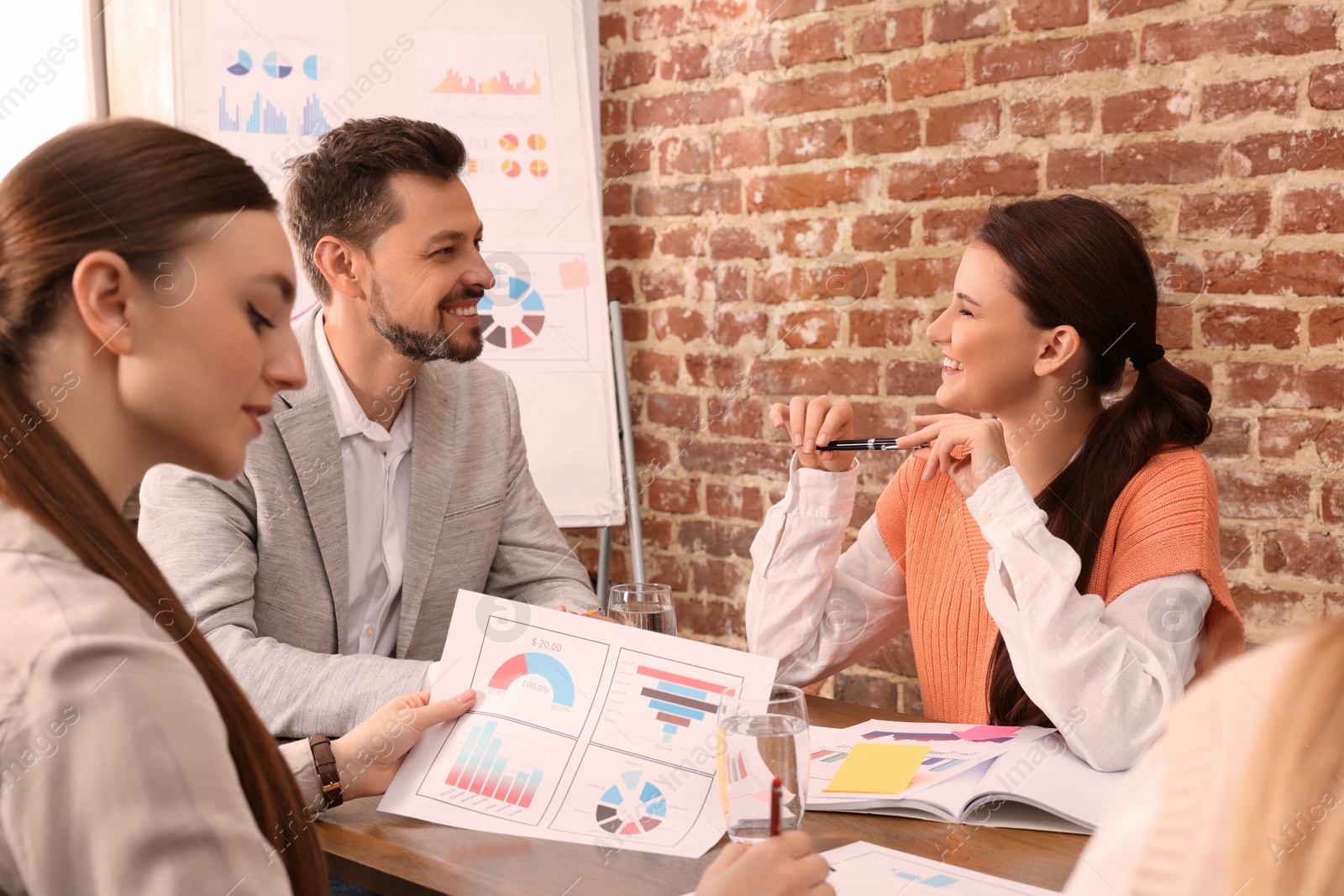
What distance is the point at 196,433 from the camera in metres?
0.84

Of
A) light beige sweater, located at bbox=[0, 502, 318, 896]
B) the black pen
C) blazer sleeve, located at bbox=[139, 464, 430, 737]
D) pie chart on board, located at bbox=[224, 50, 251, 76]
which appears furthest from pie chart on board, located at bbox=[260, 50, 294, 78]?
light beige sweater, located at bbox=[0, 502, 318, 896]

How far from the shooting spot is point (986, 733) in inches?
50.8

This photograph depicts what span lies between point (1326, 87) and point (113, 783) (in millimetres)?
1997

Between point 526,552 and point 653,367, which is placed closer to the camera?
point 526,552

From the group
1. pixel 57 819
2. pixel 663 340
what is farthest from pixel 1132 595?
pixel 663 340

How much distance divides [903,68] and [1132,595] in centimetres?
139

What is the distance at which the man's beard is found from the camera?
71.7 inches

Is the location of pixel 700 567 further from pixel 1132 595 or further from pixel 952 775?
pixel 952 775

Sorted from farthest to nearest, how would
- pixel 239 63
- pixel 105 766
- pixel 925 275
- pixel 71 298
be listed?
pixel 925 275 → pixel 239 63 → pixel 71 298 → pixel 105 766

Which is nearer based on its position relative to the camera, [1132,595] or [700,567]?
[1132,595]

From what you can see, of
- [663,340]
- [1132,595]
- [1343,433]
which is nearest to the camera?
[1132,595]

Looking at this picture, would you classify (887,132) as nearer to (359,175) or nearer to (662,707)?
(359,175)

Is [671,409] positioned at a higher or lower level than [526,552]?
higher

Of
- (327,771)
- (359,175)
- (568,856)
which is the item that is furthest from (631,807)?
(359,175)
